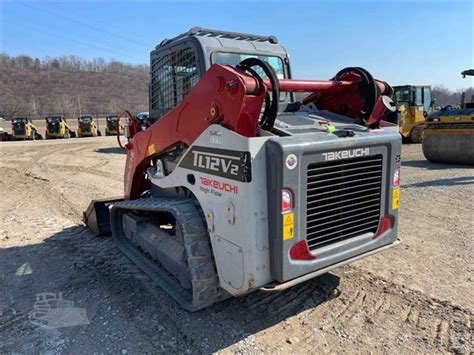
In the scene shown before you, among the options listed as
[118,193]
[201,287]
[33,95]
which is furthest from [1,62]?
[201,287]

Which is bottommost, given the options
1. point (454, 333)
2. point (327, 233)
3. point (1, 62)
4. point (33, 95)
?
point (454, 333)

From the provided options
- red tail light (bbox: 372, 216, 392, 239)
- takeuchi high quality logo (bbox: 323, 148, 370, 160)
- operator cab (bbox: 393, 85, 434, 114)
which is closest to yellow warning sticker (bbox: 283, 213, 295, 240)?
takeuchi high quality logo (bbox: 323, 148, 370, 160)

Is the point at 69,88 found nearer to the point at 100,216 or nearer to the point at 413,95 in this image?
the point at 413,95

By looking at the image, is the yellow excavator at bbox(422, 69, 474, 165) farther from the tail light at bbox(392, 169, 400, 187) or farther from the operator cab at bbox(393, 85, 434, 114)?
the tail light at bbox(392, 169, 400, 187)

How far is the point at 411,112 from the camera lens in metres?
16.4

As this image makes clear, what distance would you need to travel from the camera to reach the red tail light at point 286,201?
2.67 meters

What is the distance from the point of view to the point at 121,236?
502 centimetres

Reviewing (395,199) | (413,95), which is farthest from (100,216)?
(413,95)

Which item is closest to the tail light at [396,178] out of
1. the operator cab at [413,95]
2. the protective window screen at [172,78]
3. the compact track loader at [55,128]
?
the protective window screen at [172,78]

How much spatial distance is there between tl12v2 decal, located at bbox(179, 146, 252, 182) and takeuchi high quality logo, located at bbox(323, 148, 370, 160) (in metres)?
0.64

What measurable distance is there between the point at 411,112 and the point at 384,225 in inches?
577

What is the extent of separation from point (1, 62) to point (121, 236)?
107140mm

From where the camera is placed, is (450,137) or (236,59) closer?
(236,59)

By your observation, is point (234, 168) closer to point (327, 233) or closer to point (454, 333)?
point (327, 233)
